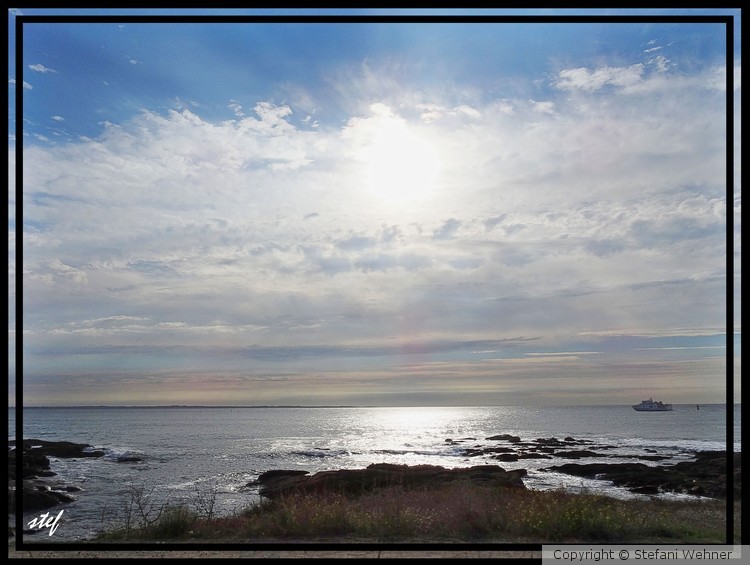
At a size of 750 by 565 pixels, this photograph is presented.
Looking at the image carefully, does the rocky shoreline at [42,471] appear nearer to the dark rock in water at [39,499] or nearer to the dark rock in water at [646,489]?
the dark rock in water at [39,499]

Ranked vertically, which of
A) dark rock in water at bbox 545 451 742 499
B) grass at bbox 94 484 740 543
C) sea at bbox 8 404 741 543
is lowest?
sea at bbox 8 404 741 543

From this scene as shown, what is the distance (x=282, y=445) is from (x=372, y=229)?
1214 cm

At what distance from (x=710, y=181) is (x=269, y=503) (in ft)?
40.7

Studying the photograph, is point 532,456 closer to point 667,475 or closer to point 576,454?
point 576,454

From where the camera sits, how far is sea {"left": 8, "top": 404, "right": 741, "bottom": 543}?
18.1 meters

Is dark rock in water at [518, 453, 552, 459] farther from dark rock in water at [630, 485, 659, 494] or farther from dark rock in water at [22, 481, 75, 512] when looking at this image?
dark rock in water at [22, 481, 75, 512]

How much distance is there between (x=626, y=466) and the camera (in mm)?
22297

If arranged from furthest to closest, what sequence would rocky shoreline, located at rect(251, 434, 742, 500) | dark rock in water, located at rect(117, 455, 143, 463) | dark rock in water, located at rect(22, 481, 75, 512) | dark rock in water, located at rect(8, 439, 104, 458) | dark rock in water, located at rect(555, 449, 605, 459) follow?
dark rock in water, located at rect(8, 439, 104, 458), dark rock in water, located at rect(117, 455, 143, 463), dark rock in water, located at rect(555, 449, 605, 459), dark rock in water, located at rect(22, 481, 75, 512), rocky shoreline, located at rect(251, 434, 742, 500)

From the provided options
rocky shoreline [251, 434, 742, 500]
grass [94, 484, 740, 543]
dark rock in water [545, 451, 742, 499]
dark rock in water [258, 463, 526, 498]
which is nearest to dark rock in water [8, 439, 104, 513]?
dark rock in water [258, 463, 526, 498]

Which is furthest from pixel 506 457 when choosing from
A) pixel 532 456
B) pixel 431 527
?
pixel 431 527

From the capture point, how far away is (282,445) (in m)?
30.7

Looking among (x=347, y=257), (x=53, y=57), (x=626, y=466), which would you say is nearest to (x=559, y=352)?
(x=626, y=466)

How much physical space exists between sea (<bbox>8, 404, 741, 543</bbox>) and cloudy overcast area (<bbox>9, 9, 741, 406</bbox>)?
249 cm
